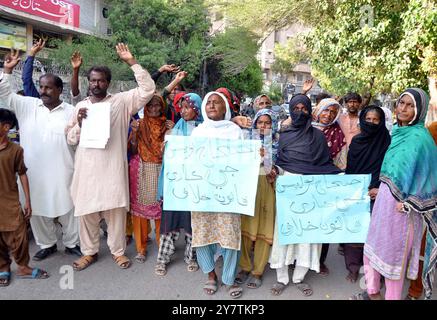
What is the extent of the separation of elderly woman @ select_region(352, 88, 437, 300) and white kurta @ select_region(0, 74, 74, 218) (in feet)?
9.65

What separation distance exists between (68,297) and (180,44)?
52.9 feet

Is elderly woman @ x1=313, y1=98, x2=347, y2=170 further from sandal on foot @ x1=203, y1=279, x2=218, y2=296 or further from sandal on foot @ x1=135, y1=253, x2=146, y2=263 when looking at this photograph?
sandal on foot @ x1=135, y1=253, x2=146, y2=263

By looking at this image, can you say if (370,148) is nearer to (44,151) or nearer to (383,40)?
(44,151)

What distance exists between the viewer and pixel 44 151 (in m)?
3.37

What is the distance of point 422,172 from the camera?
2617mm

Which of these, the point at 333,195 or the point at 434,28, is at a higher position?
the point at 434,28

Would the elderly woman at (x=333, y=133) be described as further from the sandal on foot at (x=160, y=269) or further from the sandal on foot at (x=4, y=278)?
the sandal on foot at (x=4, y=278)

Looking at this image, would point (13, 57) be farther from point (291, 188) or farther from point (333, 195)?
point (333, 195)

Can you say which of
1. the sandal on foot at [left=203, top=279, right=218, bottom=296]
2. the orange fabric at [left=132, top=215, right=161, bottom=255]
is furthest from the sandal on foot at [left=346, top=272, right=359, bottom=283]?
the orange fabric at [left=132, top=215, right=161, bottom=255]

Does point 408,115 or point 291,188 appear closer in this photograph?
point 408,115

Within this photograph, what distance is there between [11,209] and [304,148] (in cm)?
262

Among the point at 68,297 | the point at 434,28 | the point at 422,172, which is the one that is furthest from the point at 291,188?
the point at 434,28

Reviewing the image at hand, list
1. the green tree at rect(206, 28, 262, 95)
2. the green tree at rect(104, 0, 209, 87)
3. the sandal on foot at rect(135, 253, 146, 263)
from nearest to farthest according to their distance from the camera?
the sandal on foot at rect(135, 253, 146, 263) < the green tree at rect(104, 0, 209, 87) < the green tree at rect(206, 28, 262, 95)

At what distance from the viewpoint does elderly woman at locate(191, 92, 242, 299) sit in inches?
116
